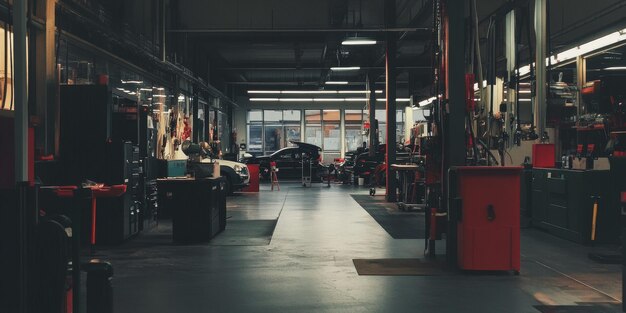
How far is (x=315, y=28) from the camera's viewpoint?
516 inches

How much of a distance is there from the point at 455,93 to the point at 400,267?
1.84 metres

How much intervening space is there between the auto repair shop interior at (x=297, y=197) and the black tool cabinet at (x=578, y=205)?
0.9 inches

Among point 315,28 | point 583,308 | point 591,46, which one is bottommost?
point 583,308

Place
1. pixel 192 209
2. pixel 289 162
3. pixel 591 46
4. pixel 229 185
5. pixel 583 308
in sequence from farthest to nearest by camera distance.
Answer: pixel 289 162, pixel 229 185, pixel 591 46, pixel 192 209, pixel 583 308

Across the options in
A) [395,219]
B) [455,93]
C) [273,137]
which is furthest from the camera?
[273,137]

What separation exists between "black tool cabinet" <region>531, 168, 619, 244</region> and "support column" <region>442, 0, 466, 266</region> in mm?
2067

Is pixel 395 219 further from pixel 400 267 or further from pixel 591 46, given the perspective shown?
pixel 400 267

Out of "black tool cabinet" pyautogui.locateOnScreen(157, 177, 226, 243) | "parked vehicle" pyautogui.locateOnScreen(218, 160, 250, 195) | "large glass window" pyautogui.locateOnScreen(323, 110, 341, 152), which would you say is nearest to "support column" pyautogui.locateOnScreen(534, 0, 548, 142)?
"black tool cabinet" pyautogui.locateOnScreen(157, 177, 226, 243)

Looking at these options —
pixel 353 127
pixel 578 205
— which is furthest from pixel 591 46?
pixel 353 127

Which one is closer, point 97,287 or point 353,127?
point 97,287

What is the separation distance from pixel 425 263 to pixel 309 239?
2023 mm

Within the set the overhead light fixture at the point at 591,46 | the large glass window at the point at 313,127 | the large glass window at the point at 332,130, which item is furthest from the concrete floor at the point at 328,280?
the large glass window at the point at 332,130

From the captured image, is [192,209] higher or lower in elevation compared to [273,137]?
lower

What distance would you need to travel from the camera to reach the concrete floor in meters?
4.40
